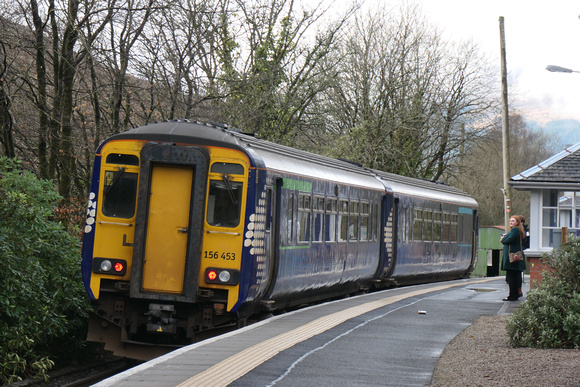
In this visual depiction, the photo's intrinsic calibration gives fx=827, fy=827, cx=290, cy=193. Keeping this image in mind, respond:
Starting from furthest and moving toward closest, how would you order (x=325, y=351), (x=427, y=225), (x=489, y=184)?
(x=489, y=184)
(x=427, y=225)
(x=325, y=351)

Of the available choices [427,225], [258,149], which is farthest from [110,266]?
[427,225]

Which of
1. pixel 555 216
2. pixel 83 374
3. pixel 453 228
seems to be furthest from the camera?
pixel 453 228

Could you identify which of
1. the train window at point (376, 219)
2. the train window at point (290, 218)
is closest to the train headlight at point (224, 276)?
the train window at point (290, 218)

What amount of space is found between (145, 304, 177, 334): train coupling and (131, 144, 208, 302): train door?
0.19 m

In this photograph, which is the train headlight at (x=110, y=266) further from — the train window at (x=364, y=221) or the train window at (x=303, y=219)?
the train window at (x=364, y=221)

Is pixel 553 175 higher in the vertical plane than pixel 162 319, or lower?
higher

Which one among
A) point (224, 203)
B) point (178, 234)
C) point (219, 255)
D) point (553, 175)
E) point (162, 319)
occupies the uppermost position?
point (553, 175)

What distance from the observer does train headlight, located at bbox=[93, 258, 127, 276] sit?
1077cm

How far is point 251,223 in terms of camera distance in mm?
10844

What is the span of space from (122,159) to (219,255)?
73.5 inches

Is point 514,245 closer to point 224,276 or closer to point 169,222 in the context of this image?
point 224,276

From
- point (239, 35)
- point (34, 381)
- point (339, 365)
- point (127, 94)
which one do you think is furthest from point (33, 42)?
point (339, 365)

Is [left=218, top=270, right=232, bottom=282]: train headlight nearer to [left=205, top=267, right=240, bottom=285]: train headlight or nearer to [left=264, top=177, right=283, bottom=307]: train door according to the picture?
[left=205, top=267, right=240, bottom=285]: train headlight

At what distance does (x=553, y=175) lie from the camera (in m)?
17.8
